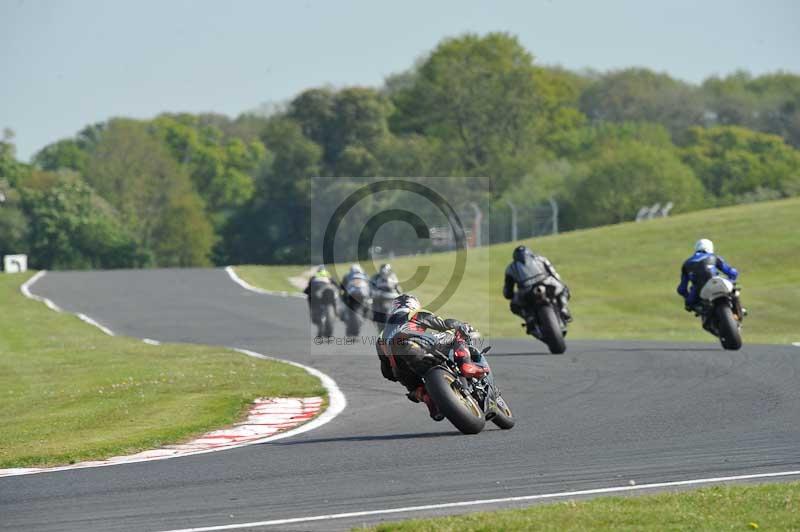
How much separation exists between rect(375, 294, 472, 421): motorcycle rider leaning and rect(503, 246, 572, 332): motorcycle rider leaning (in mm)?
7798

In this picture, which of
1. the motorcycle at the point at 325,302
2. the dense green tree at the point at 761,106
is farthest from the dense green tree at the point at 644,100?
the motorcycle at the point at 325,302

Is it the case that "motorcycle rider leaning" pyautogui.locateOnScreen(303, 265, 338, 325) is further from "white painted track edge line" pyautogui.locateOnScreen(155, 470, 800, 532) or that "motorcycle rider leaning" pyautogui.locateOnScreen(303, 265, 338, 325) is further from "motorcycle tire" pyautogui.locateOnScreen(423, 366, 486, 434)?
"white painted track edge line" pyautogui.locateOnScreen(155, 470, 800, 532)

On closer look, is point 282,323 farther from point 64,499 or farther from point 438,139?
point 438,139

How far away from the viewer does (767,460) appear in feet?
32.9

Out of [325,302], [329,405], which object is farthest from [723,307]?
[325,302]

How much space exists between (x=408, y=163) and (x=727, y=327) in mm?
80230

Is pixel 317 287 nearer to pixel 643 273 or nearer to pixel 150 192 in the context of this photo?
pixel 643 273

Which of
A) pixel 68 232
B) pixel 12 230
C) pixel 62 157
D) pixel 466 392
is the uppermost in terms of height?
pixel 62 157

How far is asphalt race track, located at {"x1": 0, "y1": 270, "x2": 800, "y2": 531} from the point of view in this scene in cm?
887

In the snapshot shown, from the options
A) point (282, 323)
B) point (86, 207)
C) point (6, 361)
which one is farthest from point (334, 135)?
point (6, 361)

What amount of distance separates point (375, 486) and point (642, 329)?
75.7ft

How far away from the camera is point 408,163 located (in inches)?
3922

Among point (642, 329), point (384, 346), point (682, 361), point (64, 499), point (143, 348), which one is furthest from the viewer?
point (642, 329)

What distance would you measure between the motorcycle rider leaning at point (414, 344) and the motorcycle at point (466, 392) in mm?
76
